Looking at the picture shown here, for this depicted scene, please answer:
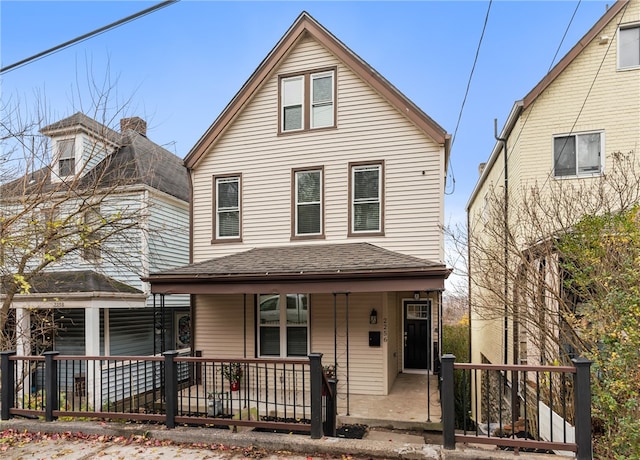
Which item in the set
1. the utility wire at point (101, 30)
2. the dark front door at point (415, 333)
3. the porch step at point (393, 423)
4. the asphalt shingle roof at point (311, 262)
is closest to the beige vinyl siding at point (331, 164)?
the asphalt shingle roof at point (311, 262)

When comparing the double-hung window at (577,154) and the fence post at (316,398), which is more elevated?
the double-hung window at (577,154)

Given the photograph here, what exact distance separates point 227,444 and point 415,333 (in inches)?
296

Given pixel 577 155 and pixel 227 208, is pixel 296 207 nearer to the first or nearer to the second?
pixel 227 208

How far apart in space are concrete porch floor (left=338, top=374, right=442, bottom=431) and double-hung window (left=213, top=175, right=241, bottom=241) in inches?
192

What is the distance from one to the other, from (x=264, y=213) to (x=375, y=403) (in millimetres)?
5089

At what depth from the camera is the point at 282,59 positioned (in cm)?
980

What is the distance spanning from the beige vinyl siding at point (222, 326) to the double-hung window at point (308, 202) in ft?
7.20

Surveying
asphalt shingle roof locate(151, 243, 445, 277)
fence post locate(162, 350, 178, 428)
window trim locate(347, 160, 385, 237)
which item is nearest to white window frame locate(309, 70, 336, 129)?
window trim locate(347, 160, 385, 237)

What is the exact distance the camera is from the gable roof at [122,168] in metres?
9.10

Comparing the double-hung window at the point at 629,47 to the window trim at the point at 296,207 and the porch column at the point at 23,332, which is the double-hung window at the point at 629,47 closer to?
the window trim at the point at 296,207

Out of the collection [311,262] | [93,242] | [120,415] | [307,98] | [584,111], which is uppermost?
[307,98]

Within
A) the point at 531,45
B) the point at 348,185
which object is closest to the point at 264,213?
the point at 348,185

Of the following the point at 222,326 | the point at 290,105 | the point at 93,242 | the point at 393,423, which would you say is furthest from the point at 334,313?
the point at 93,242

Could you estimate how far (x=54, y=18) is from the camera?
28.1 ft
